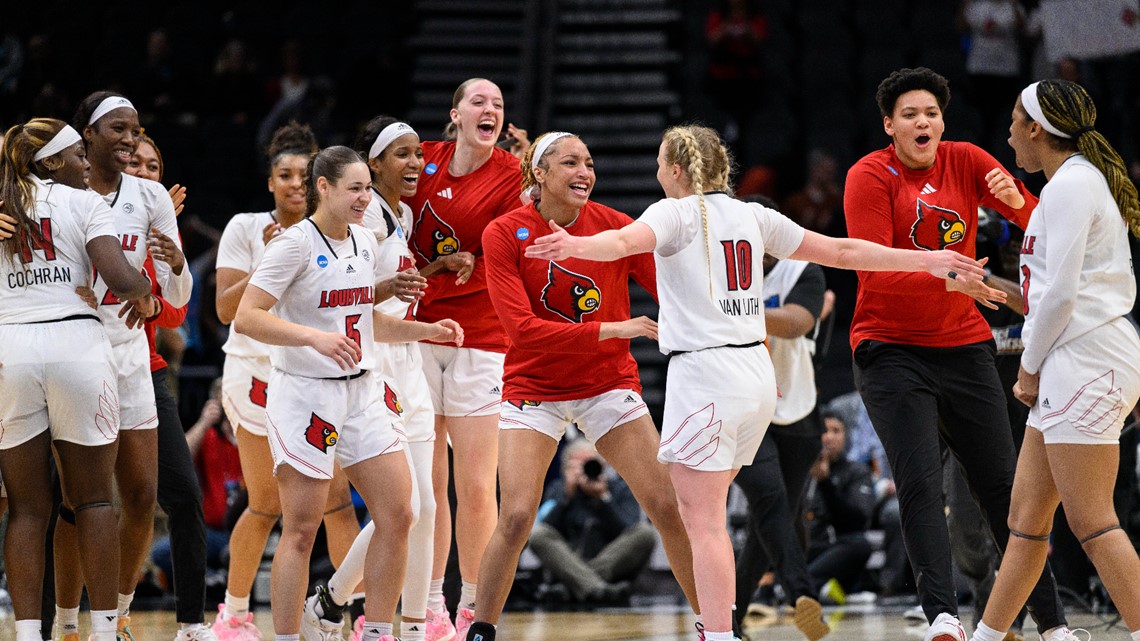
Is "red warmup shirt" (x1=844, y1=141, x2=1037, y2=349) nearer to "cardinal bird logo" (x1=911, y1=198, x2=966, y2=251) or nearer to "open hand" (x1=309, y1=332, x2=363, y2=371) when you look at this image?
"cardinal bird logo" (x1=911, y1=198, x2=966, y2=251)

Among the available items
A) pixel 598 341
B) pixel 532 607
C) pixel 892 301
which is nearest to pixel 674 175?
pixel 598 341

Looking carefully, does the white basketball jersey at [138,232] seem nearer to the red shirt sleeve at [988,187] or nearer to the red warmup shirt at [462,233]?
the red warmup shirt at [462,233]

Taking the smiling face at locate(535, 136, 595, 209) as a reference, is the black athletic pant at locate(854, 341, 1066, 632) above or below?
below

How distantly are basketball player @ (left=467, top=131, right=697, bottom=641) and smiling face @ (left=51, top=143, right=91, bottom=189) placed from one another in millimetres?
1548

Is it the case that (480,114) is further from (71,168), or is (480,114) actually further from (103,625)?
(103,625)

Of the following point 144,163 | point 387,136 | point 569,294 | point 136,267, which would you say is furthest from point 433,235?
point 144,163

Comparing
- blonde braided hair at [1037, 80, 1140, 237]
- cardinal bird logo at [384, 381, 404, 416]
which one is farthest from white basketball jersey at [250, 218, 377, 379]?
blonde braided hair at [1037, 80, 1140, 237]

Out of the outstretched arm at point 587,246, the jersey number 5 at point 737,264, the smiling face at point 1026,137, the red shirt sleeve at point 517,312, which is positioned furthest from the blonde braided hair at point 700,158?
the smiling face at point 1026,137

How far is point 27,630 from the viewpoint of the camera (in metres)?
4.95

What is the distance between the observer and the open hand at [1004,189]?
5.08 meters

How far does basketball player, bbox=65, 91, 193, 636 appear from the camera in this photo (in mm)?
5422

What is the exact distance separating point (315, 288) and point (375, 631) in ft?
4.18

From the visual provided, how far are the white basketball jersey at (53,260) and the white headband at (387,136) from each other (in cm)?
119

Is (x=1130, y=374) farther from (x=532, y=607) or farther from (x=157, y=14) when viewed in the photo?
(x=157, y=14)
